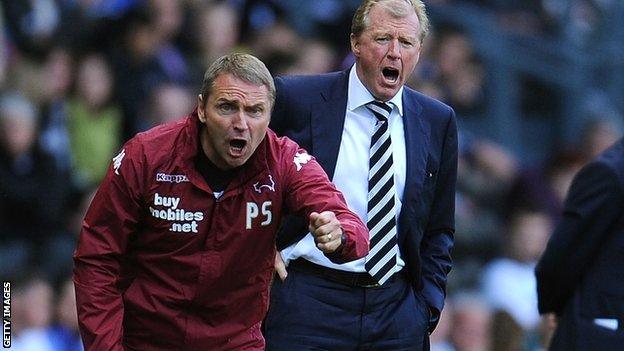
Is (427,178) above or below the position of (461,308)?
above

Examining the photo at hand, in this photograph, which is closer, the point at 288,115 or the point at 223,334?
the point at 223,334

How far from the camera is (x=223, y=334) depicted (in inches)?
179

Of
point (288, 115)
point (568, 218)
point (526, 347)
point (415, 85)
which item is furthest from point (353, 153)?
point (526, 347)

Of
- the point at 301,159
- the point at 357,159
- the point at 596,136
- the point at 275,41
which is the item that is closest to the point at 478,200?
the point at 596,136

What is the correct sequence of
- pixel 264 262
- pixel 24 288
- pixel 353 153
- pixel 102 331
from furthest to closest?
pixel 24 288 < pixel 353 153 < pixel 264 262 < pixel 102 331

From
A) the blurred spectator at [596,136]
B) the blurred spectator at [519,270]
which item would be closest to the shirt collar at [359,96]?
the blurred spectator at [519,270]

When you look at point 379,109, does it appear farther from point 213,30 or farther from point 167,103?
point 213,30

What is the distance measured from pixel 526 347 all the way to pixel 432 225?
4.80 metres

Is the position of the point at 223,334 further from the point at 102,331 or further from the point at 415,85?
the point at 415,85

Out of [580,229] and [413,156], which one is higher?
[413,156]

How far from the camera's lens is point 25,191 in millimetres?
7887

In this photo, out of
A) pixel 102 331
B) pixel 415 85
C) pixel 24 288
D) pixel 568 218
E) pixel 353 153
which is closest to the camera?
pixel 102 331

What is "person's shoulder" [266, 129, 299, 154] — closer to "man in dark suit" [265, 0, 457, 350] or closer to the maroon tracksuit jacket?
the maroon tracksuit jacket

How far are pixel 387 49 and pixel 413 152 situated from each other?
42cm
